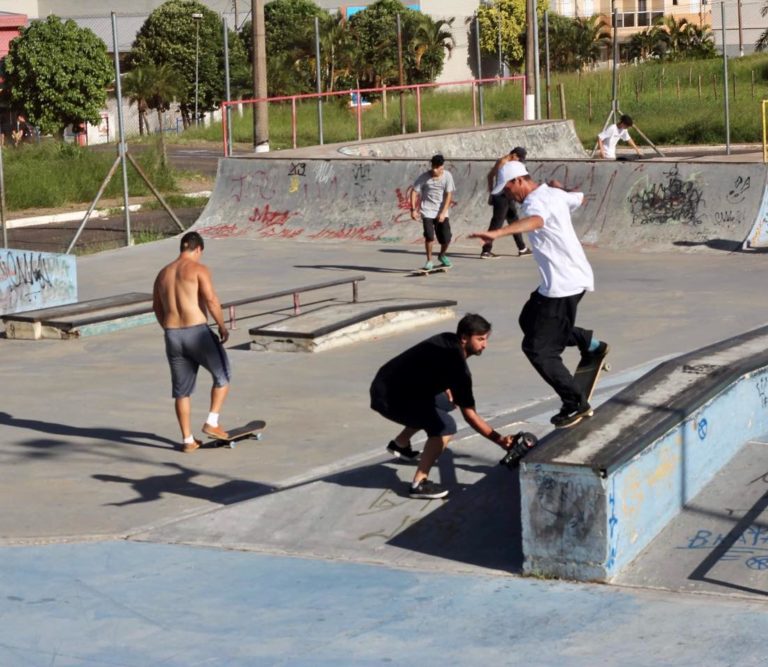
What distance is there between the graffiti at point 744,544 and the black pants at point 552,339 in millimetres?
1133

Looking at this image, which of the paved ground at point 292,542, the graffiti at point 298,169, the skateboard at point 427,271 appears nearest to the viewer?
the paved ground at point 292,542

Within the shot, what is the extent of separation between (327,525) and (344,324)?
19.5ft

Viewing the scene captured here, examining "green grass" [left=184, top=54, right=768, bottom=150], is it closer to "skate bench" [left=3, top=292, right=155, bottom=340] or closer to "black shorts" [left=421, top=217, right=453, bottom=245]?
"black shorts" [left=421, top=217, right=453, bottom=245]

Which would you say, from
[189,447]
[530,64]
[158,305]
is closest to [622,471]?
[189,447]

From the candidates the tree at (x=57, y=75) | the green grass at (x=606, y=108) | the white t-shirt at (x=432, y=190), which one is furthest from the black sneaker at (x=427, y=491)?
the tree at (x=57, y=75)

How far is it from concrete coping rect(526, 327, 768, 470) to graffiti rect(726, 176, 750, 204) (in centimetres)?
1056

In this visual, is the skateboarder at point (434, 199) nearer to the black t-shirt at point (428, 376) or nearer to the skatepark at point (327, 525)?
the skatepark at point (327, 525)

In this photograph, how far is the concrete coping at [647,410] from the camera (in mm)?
6480

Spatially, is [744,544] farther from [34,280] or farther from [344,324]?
[34,280]

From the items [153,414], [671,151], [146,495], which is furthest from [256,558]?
[671,151]

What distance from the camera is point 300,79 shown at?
227 feet

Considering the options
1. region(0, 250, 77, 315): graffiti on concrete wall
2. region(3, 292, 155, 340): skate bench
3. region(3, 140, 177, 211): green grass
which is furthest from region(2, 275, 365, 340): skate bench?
region(3, 140, 177, 211): green grass

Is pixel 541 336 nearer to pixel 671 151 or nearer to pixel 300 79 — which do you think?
pixel 671 151

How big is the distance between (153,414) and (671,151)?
31885 mm
